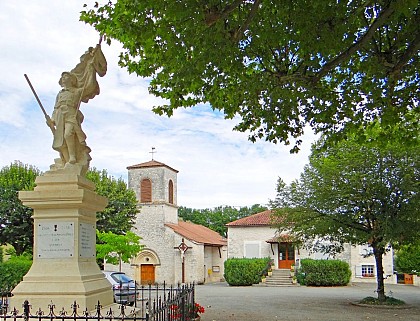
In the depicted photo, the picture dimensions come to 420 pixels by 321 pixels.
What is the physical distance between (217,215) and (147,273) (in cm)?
3230

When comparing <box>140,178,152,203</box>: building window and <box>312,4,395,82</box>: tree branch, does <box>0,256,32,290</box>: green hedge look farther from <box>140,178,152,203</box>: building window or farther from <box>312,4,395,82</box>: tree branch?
<box>140,178,152,203</box>: building window

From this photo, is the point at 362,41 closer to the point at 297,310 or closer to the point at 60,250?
the point at 60,250

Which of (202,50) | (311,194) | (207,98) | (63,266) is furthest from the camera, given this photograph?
(311,194)

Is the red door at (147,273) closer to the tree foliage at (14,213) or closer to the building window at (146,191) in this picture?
the building window at (146,191)

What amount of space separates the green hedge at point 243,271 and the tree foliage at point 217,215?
33.8m

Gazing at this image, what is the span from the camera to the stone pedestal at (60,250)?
6.94 metres

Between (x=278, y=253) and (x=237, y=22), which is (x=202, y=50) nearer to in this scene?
(x=237, y=22)

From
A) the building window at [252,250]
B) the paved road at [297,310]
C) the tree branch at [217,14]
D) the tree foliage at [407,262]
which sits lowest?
the paved road at [297,310]

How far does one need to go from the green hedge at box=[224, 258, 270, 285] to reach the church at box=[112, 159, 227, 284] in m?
4.41

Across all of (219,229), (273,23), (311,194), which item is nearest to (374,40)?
(273,23)

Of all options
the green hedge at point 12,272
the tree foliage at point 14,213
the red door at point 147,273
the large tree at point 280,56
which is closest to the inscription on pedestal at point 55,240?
the large tree at point 280,56

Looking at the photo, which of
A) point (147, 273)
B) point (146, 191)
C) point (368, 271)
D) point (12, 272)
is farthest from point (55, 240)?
point (146, 191)

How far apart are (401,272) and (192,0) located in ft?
120

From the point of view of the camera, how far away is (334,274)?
3625 cm
